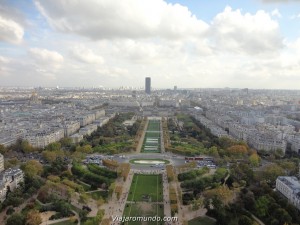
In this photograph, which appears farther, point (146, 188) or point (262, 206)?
point (146, 188)

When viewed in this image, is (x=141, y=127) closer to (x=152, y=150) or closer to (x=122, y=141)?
(x=122, y=141)

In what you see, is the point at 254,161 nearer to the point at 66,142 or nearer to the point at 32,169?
the point at 32,169

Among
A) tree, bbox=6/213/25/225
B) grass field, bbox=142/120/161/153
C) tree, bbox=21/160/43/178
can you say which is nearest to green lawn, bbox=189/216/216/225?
tree, bbox=6/213/25/225

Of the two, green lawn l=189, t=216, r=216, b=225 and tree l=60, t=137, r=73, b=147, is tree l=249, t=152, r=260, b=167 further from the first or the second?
tree l=60, t=137, r=73, b=147

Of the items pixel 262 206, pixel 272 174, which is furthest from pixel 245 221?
pixel 272 174

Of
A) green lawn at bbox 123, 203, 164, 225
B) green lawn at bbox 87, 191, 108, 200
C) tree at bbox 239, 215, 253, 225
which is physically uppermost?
tree at bbox 239, 215, 253, 225

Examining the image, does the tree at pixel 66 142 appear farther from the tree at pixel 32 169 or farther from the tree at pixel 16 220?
the tree at pixel 16 220

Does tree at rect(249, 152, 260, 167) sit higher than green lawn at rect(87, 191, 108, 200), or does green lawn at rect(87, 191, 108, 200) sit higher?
tree at rect(249, 152, 260, 167)
